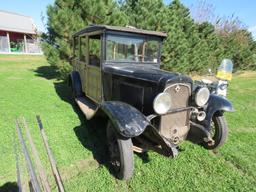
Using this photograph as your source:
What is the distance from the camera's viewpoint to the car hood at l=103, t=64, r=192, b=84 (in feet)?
9.81

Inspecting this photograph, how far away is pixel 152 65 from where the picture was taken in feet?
14.3

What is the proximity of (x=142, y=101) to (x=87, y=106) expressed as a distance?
1817mm

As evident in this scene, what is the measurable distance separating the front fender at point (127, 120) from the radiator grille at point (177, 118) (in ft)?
1.48

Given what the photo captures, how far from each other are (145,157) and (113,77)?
54.9 inches

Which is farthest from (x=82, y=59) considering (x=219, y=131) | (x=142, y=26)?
(x=142, y=26)

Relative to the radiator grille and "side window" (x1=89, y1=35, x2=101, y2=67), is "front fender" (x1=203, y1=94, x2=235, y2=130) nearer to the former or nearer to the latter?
the radiator grille

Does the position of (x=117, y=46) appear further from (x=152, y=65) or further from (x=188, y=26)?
(x=188, y=26)

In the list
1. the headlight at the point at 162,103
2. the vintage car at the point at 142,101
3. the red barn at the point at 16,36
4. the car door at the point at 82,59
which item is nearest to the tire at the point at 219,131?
the vintage car at the point at 142,101

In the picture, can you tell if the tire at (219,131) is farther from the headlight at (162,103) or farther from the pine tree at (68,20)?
the pine tree at (68,20)

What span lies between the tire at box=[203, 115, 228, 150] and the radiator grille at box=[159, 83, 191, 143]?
2.19 ft

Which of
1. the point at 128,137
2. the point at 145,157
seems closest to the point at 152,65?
the point at 145,157

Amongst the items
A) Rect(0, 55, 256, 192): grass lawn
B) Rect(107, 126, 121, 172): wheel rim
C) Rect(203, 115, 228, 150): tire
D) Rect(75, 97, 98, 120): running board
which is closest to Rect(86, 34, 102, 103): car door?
Rect(75, 97, 98, 120): running board

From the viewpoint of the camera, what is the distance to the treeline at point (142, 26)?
7.85 meters

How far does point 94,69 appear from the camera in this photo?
4.47m
